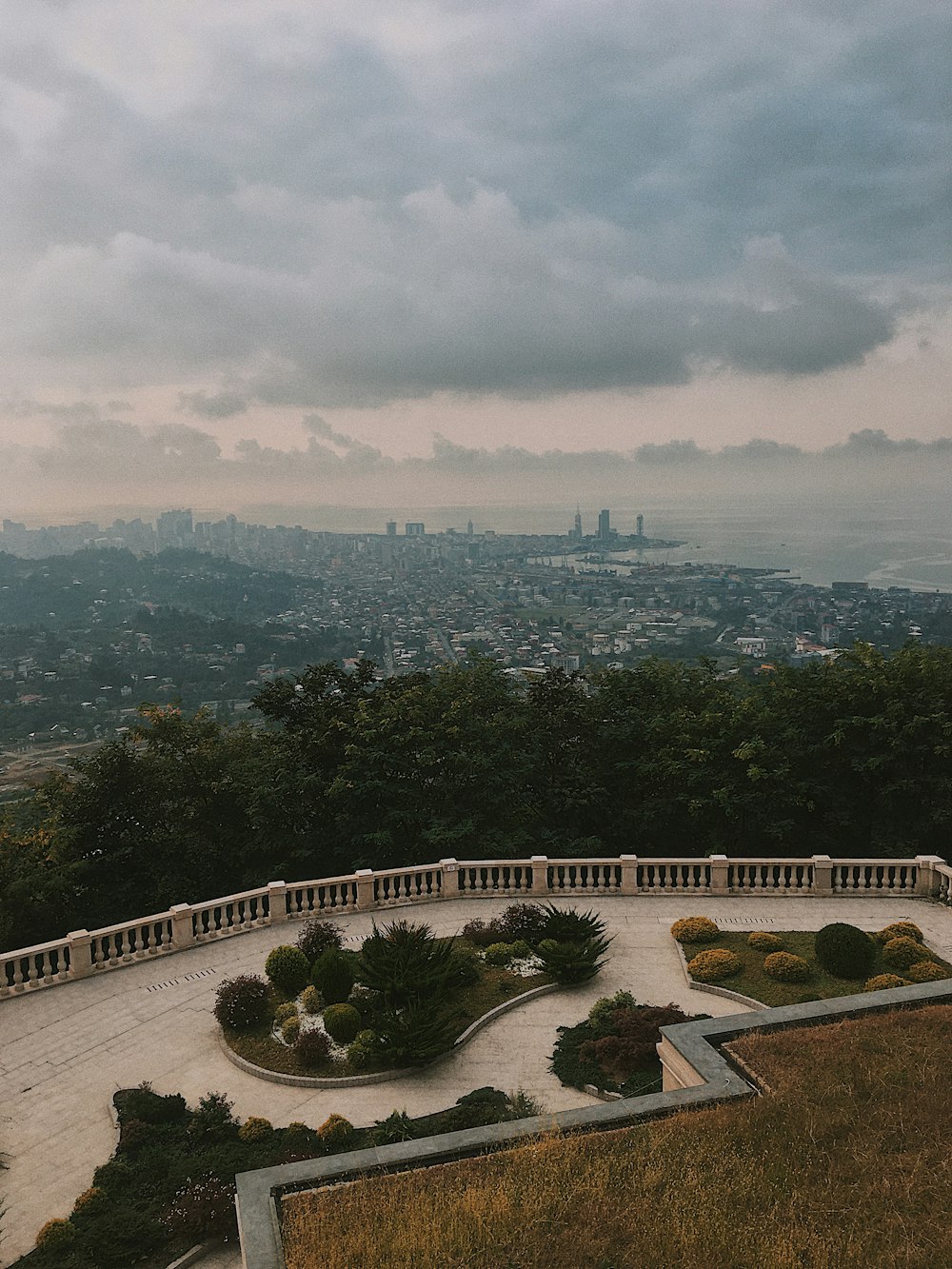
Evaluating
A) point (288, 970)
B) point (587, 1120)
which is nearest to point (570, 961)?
point (288, 970)

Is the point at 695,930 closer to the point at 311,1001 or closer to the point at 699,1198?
the point at 311,1001

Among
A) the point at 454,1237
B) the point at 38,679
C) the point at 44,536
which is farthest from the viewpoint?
the point at 44,536

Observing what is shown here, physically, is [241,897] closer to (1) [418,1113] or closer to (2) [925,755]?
(1) [418,1113]

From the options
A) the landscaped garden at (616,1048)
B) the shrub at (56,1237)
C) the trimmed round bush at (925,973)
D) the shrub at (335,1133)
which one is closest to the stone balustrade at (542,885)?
the trimmed round bush at (925,973)

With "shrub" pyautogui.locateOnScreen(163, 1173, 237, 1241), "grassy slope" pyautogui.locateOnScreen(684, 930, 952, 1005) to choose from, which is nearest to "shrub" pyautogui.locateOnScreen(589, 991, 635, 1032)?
"grassy slope" pyautogui.locateOnScreen(684, 930, 952, 1005)

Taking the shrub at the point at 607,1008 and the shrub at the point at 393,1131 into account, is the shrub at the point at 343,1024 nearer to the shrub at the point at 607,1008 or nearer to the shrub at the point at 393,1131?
the shrub at the point at 393,1131

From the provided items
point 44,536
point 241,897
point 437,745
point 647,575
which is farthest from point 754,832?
point 44,536

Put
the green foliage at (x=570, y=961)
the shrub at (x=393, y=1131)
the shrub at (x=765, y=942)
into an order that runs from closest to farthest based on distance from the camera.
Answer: the shrub at (x=393, y=1131)
the green foliage at (x=570, y=961)
the shrub at (x=765, y=942)
